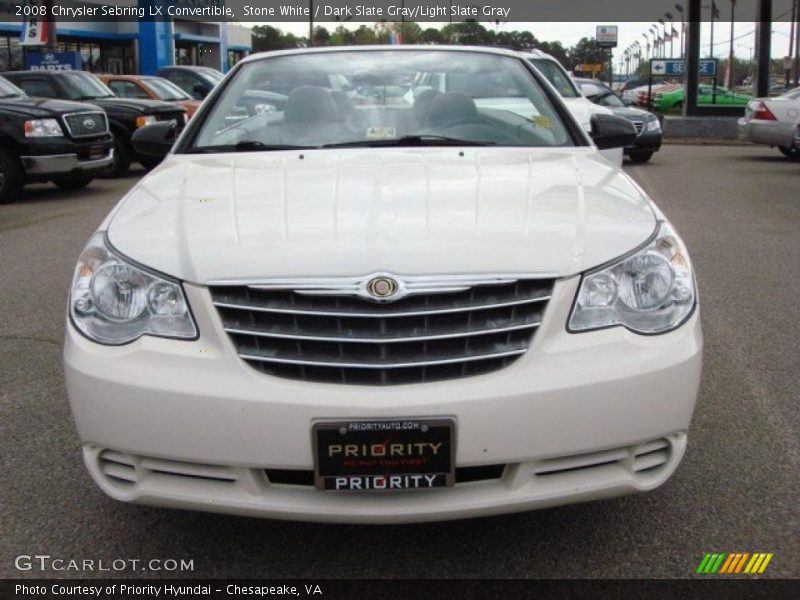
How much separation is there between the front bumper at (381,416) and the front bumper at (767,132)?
13715 mm

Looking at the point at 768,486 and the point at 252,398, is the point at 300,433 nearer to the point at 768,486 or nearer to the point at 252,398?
the point at 252,398

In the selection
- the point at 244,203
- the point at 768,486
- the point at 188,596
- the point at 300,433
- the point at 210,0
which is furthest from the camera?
the point at 210,0

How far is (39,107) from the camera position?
11.4 meters

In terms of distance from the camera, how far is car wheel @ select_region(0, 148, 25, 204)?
36.3ft

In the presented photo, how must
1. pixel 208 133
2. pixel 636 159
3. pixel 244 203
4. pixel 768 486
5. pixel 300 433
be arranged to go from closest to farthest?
pixel 300 433 < pixel 244 203 < pixel 768 486 < pixel 208 133 < pixel 636 159

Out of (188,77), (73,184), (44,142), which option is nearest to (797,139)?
(73,184)

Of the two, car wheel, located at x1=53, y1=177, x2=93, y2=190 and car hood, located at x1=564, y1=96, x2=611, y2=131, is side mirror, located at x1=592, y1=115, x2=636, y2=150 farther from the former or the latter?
car wheel, located at x1=53, y1=177, x2=93, y2=190

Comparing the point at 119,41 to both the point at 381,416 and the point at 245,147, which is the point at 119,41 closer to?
the point at 245,147

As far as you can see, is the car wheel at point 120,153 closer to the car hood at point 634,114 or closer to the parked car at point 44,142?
the parked car at point 44,142

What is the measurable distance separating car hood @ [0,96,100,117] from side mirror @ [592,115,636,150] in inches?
338

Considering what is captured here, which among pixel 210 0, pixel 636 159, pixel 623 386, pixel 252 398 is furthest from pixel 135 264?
pixel 210 0

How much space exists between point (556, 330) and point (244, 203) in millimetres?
1042

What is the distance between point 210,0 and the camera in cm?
4434

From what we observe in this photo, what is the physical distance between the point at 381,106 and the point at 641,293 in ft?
5.67
